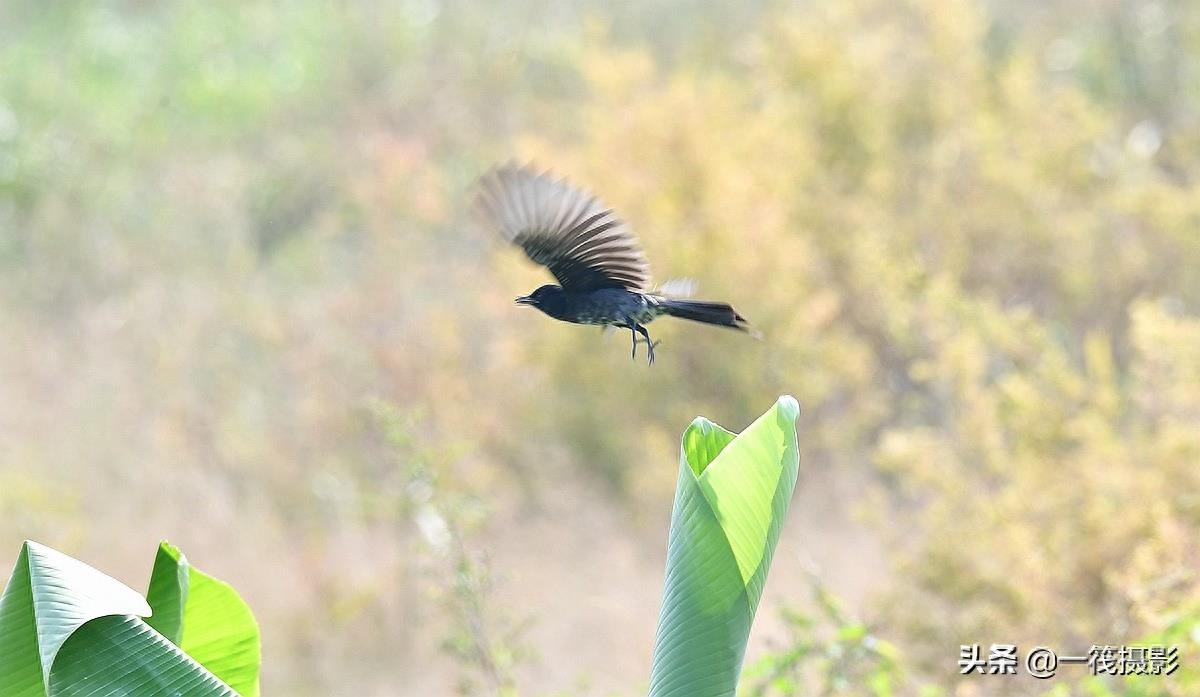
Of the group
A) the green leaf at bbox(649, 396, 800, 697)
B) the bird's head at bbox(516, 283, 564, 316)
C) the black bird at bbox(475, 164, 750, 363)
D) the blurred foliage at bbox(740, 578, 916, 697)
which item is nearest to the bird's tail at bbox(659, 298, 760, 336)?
the black bird at bbox(475, 164, 750, 363)

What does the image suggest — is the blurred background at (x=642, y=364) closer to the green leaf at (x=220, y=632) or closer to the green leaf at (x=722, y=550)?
the green leaf at (x=220, y=632)

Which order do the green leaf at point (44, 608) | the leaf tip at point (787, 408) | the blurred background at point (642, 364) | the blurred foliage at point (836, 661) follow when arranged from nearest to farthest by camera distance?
1. the green leaf at point (44, 608)
2. the leaf tip at point (787, 408)
3. the blurred foliage at point (836, 661)
4. the blurred background at point (642, 364)

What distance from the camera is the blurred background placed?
449cm

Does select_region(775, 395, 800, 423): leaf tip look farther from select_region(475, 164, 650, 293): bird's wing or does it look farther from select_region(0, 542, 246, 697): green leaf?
select_region(0, 542, 246, 697): green leaf

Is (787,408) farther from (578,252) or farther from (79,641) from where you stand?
(79,641)

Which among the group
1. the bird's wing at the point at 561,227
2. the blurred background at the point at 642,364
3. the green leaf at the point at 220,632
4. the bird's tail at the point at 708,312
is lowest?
the green leaf at the point at 220,632

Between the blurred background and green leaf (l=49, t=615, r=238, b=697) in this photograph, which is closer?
green leaf (l=49, t=615, r=238, b=697)

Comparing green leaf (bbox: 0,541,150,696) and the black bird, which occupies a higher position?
the black bird

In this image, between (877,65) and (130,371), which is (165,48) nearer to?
(130,371)

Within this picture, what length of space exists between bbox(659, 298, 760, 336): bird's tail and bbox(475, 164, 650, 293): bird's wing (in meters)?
0.05

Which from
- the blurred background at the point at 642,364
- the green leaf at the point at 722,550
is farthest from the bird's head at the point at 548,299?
the blurred background at the point at 642,364

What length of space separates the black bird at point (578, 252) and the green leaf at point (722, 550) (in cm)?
26

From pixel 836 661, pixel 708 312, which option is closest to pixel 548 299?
pixel 708 312

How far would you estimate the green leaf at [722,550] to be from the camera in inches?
66.0
